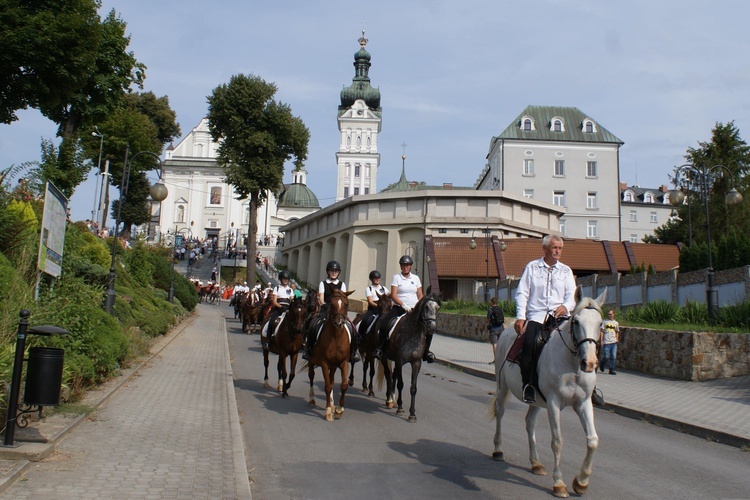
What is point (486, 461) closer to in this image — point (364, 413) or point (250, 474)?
point (250, 474)

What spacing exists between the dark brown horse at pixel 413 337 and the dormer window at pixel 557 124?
6751 cm

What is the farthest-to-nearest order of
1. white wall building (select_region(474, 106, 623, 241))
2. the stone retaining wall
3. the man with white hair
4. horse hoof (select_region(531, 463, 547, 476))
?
white wall building (select_region(474, 106, 623, 241)), the stone retaining wall, the man with white hair, horse hoof (select_region(531, 463, 547, 476))

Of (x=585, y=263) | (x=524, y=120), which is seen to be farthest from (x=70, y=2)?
(x=524, y=120)

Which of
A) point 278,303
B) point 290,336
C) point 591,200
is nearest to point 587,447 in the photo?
point 290,336

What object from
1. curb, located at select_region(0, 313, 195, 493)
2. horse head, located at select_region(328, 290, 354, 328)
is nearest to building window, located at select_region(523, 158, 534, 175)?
horse head, located at select_region(328, 290, 354, 328)

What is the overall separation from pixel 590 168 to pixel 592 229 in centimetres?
691

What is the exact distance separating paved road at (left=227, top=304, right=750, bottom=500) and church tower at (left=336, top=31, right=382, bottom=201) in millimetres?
109907

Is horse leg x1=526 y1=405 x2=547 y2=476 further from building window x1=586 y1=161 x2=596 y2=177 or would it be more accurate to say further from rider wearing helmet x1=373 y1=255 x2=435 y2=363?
building window x1=586 y1=161 x2=596 y2=177

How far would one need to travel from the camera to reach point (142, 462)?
6770mm

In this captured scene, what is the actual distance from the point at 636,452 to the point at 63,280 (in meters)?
10.9

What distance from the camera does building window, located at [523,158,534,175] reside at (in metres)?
72.6

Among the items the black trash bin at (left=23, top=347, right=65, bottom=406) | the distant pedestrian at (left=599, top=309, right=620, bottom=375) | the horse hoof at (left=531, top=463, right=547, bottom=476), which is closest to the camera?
the black trash bin at (left=23, top=347, right=65, bottom=406)

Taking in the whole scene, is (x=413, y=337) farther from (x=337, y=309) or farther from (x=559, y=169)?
(x=559, y=169)

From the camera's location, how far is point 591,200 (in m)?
71.9
